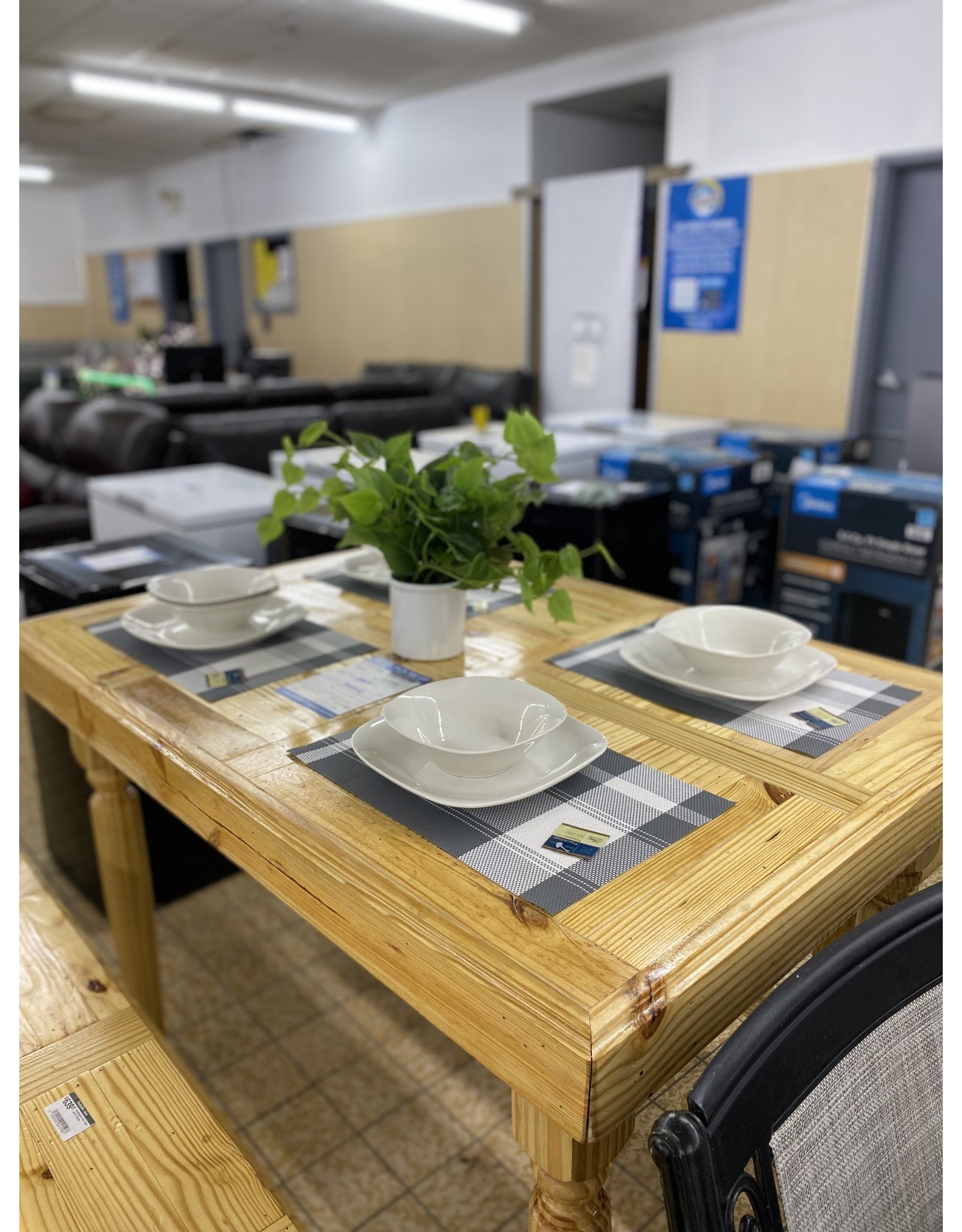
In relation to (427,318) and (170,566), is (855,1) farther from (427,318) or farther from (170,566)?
(170,566)

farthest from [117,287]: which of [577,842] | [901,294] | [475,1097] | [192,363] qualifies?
[577,842]

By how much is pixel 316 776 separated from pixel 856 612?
1776 mm

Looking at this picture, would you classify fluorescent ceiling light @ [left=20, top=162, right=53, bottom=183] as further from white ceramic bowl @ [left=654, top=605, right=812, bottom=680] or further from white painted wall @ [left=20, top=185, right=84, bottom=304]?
white ceramic bowl @ [left=654, top=605, right=812, bottom=680]

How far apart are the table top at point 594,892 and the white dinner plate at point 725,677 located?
67mm

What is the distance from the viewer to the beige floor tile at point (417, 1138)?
4.93 ft

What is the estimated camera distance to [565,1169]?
2.60ft

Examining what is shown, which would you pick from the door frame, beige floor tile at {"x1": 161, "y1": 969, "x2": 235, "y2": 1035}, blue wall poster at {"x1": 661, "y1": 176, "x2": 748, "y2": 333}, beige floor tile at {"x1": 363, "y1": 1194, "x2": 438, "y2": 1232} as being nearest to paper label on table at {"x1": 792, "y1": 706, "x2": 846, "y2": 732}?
beige floor tile at {"x1": 363, "y1": 1194, "x2": 438, "y2": 1232}

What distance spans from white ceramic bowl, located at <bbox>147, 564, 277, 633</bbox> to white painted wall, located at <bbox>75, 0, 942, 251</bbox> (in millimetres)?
4492

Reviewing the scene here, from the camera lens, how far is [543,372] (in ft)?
22.8

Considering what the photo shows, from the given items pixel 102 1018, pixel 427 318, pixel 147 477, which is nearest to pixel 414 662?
pixel 102 1018

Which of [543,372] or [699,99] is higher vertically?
[699,99]

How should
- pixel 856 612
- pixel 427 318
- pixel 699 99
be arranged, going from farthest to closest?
pixel 427 318, pixel 699 99, pixel 856 612

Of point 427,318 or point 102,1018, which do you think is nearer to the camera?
point 102,1018

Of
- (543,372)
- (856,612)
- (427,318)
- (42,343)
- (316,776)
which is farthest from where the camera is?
(42,343)
